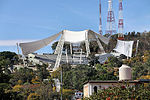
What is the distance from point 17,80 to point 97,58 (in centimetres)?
2050

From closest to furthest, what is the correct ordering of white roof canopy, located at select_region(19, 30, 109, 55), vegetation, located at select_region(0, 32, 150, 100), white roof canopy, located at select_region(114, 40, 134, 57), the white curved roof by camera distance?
vegetation, located at select_region(0, 32, 150, 100) < white roof canopy, located at select_region(114, 40, 134, 57) < white roof canopy, located at select_region(19, 30, 109, 55) < the white curved roof

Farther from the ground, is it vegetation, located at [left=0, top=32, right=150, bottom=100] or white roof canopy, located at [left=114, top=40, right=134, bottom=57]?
white roof canopy, located at [left=114, top=40, right=134, bottom=57]

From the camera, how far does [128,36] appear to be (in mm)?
97062

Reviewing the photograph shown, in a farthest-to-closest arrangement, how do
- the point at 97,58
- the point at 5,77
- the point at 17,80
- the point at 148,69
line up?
the point at 97,58, the point at 17,80, the point at 148,69, the point at 5,77

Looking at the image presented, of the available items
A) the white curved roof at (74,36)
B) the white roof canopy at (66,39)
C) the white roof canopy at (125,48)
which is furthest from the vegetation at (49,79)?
the white curved roof at (74,36)

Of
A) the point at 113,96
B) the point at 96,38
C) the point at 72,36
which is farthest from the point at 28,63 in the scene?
the point at 113,96

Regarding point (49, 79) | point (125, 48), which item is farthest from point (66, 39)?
point (49, 79)

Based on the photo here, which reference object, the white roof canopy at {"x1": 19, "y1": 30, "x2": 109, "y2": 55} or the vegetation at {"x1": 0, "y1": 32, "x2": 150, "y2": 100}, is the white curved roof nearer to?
the white roof canopy at {"x1": 19, "y1": 30, "x2": 109, "y2": 55}

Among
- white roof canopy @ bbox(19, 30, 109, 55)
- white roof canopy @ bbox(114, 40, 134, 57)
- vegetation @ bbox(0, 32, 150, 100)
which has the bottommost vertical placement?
vegetation @ bbox(0, 32, 150, 100)

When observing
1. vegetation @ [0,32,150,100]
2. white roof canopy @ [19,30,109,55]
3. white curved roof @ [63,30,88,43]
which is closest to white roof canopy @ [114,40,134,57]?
vegetation @ [0,32,150,100]

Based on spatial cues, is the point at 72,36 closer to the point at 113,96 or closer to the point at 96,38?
the point at 96,38

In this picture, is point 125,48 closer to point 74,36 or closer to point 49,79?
point 74,36

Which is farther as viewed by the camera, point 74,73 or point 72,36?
point 72,36

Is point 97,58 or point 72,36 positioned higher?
point 72,36
